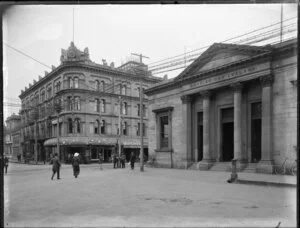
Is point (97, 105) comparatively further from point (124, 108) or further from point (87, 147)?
point (87, 147)

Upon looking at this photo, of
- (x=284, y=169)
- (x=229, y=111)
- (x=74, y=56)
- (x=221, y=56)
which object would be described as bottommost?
(x=284, y=169)

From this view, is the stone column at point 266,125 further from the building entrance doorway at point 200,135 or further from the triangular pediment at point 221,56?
the building entrance doorway at point 200,135

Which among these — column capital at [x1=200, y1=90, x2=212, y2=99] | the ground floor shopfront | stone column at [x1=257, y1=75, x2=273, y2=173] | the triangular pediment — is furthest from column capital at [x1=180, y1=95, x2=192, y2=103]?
the ground floor shopfront

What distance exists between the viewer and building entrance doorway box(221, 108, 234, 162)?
22.7 metres

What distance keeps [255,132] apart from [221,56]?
21.3 feet

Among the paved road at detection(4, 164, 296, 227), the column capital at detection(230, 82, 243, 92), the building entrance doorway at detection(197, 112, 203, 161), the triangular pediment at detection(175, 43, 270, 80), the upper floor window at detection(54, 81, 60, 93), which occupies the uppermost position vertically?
the upper floor window at detection(54, 81, 60, 93)

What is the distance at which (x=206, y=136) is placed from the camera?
904 inches

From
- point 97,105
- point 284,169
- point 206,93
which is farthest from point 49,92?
point 284,169

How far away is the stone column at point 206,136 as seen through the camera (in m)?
22.6

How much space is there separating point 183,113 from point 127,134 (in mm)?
22679

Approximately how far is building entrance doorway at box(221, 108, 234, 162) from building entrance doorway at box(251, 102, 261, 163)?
7.22 ft

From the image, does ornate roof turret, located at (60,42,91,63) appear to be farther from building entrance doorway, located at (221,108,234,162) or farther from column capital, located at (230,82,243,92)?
column capital, located at (230,82,243,92)

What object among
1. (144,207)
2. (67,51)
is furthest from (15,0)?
(67,51)

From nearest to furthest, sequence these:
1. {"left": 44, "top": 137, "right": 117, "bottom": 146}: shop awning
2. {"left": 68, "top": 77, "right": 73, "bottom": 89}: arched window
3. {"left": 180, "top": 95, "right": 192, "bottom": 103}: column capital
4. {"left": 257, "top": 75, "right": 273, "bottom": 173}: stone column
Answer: {"left": 257, "top": 75, "right": 273, "bottom": 173}: stone column
{"left": 180, "top": 95, "right": 192, "bottom": 103}: column capital
{"left": 44, "top": 137, "right": 117, "bottom": 146}: shop awning
{"left": 68, "top": 77, "right": 73, "bottom": 89}: arched window
